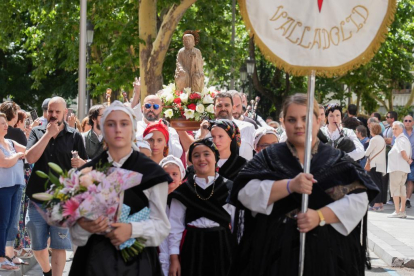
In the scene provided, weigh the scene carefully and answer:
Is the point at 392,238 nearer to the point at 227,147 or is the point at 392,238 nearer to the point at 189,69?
the point at 189,69

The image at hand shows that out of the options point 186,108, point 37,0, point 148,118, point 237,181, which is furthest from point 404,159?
point 37,0

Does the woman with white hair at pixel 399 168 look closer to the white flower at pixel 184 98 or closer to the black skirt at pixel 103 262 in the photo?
the white flower at pixel 184 98

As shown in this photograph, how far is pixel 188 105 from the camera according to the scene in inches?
447

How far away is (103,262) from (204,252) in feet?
5.56

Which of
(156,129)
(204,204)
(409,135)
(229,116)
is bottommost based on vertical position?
(204,204)

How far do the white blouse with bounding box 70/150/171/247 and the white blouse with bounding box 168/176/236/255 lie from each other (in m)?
1.37

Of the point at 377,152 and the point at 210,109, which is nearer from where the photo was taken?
the point at 210,109

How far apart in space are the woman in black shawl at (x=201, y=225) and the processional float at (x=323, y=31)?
1.59 m

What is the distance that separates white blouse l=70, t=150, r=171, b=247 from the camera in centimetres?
545

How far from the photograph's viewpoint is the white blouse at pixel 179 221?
7.02 meters

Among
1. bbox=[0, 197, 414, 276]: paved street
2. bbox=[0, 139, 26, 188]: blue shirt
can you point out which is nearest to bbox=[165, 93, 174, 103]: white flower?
bbox=[0, 139, 26, 188]: blue shirt

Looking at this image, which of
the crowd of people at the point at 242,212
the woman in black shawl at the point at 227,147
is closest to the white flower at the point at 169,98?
the woman in black shawl at the point at 227,147

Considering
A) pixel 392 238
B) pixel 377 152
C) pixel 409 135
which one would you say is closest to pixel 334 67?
pixel 392 238

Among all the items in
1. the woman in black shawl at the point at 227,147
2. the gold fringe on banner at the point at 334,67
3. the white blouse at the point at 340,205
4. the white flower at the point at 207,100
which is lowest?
the white blouse at the point at 340,205
